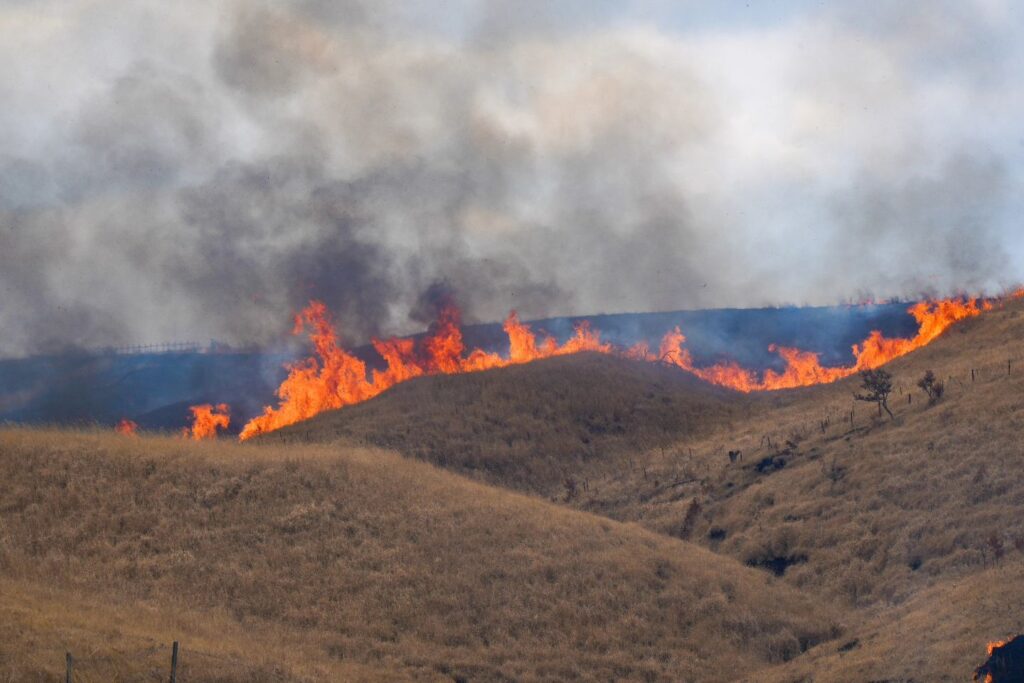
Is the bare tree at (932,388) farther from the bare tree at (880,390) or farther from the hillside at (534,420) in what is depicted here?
the hillside at (534,420)

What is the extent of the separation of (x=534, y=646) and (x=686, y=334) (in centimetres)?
5853

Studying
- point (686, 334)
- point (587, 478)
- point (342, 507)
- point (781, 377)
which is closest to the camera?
point (342, 507)

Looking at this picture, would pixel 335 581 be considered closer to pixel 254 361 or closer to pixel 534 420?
pixel 534 420

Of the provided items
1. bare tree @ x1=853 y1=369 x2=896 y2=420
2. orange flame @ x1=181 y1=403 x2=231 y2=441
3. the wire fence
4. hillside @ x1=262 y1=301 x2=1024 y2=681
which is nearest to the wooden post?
the wire fence

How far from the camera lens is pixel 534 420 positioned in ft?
201

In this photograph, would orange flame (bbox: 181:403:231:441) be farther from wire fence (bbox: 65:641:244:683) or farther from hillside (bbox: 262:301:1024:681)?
wire fence (bbox: 65:641:244:683)

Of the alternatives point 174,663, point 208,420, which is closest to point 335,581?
point 174,663

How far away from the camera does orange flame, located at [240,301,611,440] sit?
6731 centimetres

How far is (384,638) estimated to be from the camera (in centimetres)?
3152

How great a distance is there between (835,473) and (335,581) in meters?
19.8

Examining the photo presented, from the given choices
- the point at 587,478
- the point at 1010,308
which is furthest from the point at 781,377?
the point at 587,478

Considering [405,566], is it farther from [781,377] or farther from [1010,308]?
[781,377]

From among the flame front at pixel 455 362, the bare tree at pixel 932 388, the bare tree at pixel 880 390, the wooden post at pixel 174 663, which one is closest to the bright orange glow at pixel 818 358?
the flame front at pixel 455 362

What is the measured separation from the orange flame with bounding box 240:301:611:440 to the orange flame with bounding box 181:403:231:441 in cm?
276
